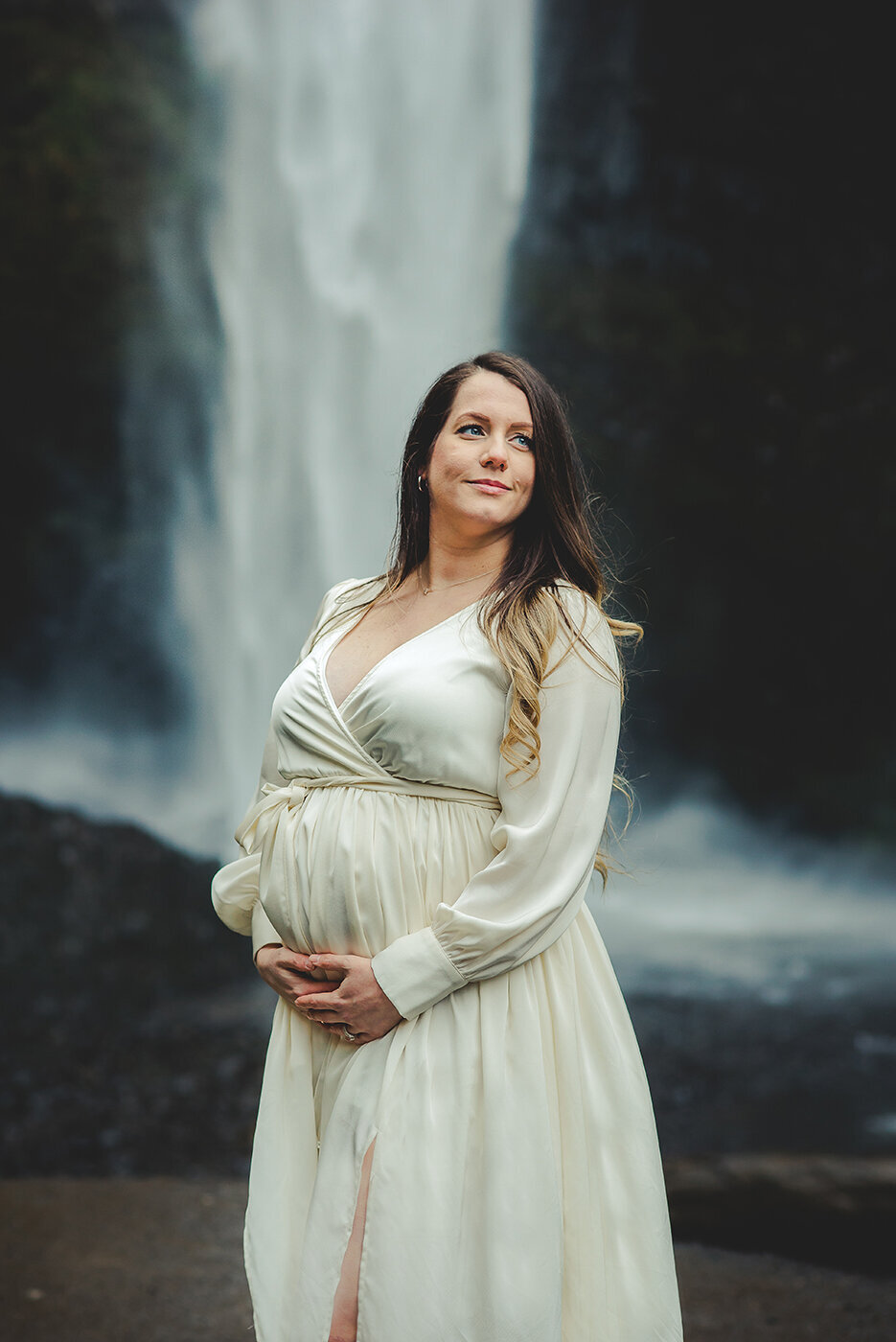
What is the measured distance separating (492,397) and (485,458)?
12 centimetres

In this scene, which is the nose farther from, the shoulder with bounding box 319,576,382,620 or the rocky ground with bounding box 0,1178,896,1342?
the rocky ground with bounding box 0,1178,896,1342

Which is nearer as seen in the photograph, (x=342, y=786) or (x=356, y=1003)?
(x=356, y=1003)

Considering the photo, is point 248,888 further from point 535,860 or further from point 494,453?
point 494,453

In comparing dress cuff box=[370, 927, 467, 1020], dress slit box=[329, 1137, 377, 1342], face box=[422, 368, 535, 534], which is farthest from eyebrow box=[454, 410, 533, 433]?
dress slit box=[329, 1137, 377, 1342]

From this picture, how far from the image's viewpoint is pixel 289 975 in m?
1.80

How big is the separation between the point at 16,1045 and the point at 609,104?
6.85 meters

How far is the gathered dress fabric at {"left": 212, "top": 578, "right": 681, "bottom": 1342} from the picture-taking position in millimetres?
1607

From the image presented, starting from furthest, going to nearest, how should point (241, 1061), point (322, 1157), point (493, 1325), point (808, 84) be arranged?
point (808, 84), point (241, 1061), point (322, 1157), point (493, 1325)

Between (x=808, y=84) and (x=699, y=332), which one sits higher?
(x=808, y=84)

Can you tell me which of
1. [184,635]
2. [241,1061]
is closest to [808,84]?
[184,635]

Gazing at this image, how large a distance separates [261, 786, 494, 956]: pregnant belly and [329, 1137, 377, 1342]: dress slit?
0.32 m

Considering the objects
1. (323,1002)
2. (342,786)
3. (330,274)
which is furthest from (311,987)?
(330,274)

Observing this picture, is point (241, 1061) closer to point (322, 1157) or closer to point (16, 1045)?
point (16, 1045)

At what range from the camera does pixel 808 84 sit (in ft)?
23.2
